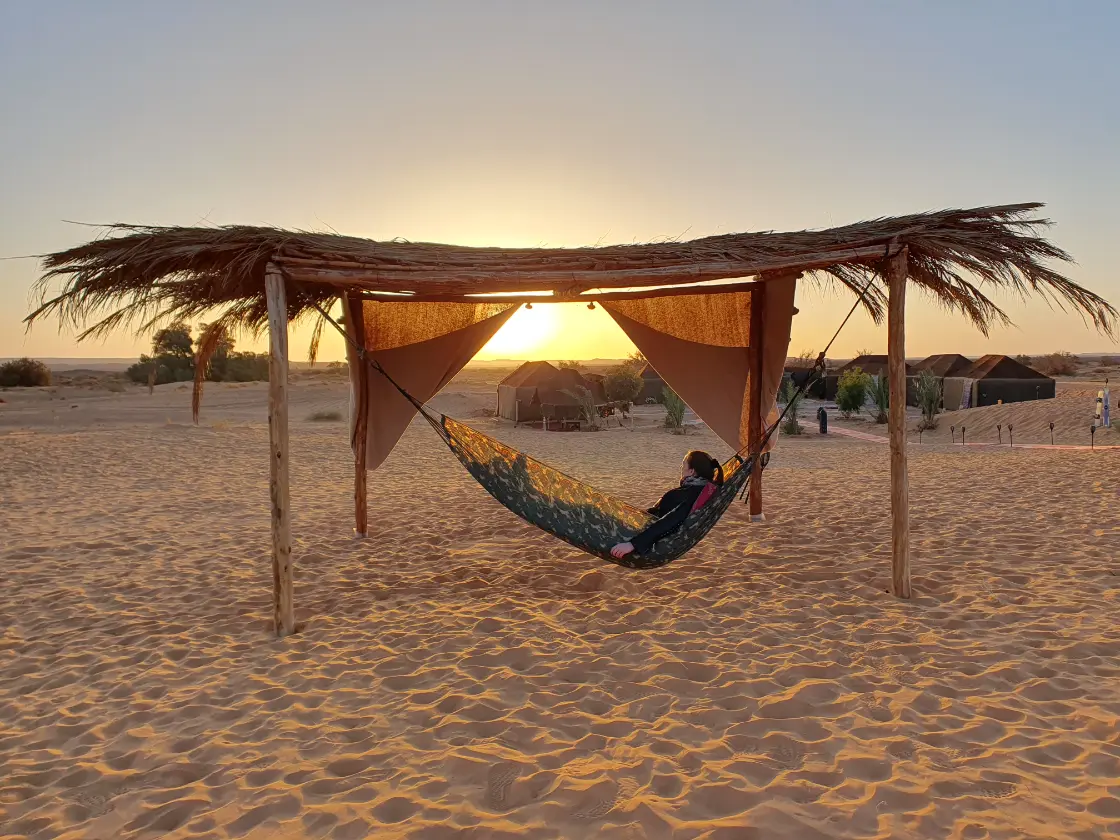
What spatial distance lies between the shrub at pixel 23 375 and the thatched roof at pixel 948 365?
32.5 meters

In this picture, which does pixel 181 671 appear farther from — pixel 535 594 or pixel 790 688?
pixel 790 688

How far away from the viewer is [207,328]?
5.21 meters

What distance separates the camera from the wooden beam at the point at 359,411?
529 cm

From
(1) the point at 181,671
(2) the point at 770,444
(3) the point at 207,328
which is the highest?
(3) the point at 207,328

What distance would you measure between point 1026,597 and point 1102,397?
11027mm

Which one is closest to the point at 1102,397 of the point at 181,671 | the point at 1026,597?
the point at 1026,597

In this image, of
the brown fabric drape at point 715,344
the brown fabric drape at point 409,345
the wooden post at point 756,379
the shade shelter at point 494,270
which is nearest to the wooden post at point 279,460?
the shade shelter at point 494,270

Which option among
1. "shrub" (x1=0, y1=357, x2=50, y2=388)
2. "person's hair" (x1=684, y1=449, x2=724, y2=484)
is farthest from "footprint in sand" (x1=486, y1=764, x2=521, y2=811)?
"shrub" (x1=0, y1=357, x2=50, y2=388)

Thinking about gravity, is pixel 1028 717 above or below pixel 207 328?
below

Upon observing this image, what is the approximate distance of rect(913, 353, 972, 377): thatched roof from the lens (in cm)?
2080

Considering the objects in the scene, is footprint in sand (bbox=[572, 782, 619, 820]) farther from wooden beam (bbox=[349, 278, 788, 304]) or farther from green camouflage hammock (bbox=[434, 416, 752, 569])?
wooden beam (bbox=[349, 278, 788, 304])

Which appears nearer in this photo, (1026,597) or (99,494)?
(1026,597)

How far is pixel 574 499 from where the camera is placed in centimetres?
455

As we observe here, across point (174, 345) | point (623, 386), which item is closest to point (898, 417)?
point (623, 386)
